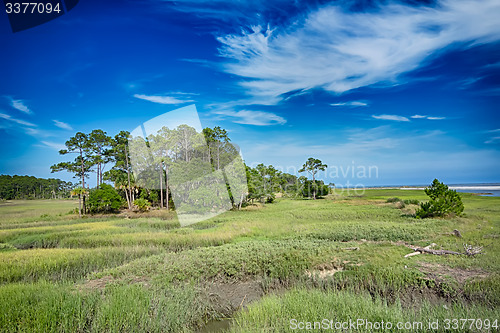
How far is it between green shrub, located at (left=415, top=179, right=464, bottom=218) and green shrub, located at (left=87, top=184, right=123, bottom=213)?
35065mm

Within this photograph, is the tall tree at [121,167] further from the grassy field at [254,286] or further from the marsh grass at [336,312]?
the marsh grass at [336,312]

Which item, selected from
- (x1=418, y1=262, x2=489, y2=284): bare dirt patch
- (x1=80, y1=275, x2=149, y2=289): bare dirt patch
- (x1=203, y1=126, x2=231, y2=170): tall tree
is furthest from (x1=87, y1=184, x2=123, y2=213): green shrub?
(x1=418, y1=262, x2=489, y2=284): bare dirt patch

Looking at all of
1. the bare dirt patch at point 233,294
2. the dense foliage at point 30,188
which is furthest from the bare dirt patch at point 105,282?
the dense foliage at point 30,188

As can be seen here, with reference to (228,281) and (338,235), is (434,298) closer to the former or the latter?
(228,281)

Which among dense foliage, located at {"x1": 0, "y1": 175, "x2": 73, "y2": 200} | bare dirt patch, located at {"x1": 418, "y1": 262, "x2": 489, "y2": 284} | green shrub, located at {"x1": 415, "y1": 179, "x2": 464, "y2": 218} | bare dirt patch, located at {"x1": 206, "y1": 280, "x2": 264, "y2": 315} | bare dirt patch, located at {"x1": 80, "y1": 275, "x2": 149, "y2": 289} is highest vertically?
dense foliage, located at {"x1": 0, "y1": 175, "x2": 73, "y2": 200}

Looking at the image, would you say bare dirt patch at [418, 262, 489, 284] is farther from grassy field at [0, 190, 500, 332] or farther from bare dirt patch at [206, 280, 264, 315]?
bare dirt patch at [206, 280, 264, 315]

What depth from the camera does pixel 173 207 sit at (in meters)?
38.8

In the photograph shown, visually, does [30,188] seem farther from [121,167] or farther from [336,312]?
[336,312]

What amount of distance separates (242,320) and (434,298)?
16.5 ft

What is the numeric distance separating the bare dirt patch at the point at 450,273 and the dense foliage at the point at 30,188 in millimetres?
83572

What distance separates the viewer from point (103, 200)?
33.6m

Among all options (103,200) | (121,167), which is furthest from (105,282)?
(121,167)

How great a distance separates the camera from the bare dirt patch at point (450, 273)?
7.27 m

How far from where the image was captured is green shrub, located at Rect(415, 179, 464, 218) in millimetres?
19469
